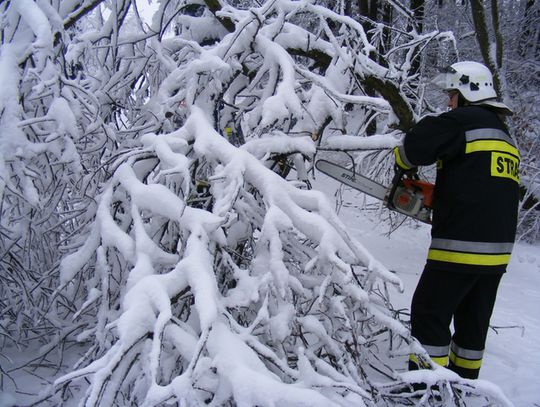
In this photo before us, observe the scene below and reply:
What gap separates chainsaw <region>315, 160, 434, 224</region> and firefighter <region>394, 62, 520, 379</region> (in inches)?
3.4

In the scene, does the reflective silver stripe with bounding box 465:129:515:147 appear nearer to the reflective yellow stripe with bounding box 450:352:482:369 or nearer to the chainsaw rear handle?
the chainsaw rear handle

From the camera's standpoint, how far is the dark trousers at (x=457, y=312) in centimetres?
254

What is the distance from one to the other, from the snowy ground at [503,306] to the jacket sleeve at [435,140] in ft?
5.04

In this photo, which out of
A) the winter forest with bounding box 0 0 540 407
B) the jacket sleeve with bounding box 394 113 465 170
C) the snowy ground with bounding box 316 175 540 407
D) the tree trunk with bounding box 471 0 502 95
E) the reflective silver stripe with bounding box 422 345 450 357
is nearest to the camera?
the winter forest with bounding box 0 0 540 407

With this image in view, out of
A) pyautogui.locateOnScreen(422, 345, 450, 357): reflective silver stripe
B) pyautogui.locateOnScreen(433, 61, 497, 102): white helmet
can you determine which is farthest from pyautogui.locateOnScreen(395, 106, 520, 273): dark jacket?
pyautogui.locateOnScreen(422, 345, 450, 357): reflective silver stripe

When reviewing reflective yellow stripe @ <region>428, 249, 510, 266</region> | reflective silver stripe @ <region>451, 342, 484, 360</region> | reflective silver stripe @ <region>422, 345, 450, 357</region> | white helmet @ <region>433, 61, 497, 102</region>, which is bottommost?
reflective silver stripe @ <region>451, 342, 484, 360</region>

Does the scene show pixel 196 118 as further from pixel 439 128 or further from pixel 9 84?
pixel 439 128

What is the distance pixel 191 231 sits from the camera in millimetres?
1544

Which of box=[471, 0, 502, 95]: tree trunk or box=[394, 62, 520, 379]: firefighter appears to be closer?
box=[394, 62, 520, 379]: firefighter

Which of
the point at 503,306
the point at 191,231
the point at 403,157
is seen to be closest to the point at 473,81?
the point at 403,157

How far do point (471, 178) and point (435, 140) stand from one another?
30 cm

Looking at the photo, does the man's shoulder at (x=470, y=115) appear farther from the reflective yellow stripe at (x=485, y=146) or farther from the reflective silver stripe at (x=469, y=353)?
the reflective silver stripe at (x=469, y=353)

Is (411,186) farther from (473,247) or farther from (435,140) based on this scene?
(473,247)

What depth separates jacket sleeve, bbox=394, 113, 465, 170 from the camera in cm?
245
